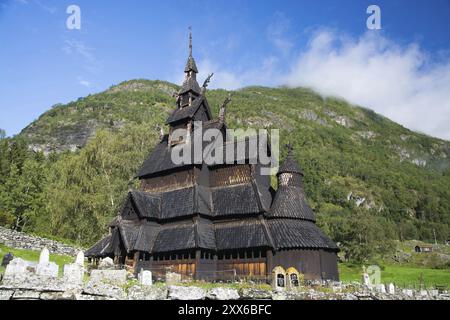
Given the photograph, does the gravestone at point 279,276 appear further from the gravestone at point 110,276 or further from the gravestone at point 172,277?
the gravestone at point 110,276

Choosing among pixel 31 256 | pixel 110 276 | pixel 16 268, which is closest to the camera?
pixel 16 268

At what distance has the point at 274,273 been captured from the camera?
1150 inches

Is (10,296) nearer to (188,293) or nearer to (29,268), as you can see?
(29,268)

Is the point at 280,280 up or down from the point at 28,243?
down

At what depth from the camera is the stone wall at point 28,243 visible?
38.5m

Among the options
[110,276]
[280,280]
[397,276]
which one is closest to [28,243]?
[110,276]

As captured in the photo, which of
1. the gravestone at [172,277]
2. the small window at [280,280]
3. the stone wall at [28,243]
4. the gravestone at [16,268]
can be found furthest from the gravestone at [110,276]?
the stone wall at [28,243]

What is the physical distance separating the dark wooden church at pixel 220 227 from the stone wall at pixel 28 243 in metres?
6.64

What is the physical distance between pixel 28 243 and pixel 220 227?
760 inches

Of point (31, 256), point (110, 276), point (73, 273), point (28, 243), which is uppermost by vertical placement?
point (28, 243)

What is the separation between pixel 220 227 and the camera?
36.0 m

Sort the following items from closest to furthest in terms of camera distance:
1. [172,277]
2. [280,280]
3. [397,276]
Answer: [172,277]
[280,280]
[397,276]

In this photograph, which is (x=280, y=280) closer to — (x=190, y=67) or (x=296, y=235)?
(x=296, y=235)

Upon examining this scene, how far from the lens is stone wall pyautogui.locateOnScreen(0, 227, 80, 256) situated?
38.5 m
